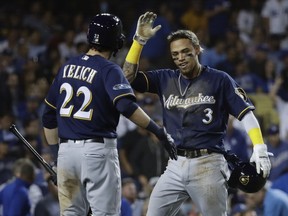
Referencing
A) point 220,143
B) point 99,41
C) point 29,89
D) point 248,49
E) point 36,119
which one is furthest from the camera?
point 248,49

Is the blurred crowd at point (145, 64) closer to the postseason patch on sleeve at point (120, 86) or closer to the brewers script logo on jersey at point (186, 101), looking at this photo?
the brewers script logo on jersey at point (186, 101)

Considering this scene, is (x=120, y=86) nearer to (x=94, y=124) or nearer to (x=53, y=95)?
(x=94, y=124)

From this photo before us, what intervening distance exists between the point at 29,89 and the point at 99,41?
7181mm

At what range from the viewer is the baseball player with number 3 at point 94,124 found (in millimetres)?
6254

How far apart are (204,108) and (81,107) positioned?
40.5 inches

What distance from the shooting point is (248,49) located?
51.1 feet

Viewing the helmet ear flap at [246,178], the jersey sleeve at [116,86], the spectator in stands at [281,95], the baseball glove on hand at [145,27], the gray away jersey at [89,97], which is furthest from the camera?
the spectator in stands at [281,95]

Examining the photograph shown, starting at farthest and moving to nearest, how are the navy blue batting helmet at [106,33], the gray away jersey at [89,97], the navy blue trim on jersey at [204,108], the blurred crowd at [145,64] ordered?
1. the blurred crowd at [145,64]
2. the navy blue trim on jersey at [204,108]
3. the navy blue batting helmet at [106,33]
4. the gray away jersey at [89,97]

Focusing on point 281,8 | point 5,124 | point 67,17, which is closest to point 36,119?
point 5,124

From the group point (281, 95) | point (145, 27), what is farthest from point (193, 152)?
point (281, 95)

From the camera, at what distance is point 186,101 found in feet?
22.5

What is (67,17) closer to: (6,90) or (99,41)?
(6,90)

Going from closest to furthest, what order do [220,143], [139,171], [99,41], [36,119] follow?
[99,41] < [220,143] < [139,171] < [36,119]

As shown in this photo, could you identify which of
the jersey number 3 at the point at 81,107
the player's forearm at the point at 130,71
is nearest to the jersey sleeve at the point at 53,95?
the jersey number 3 at the point at 81,107
